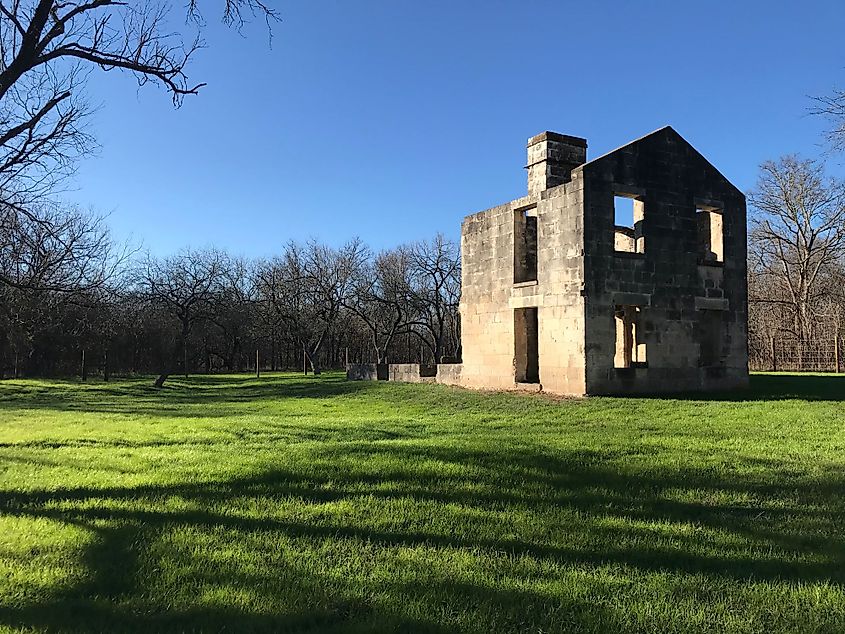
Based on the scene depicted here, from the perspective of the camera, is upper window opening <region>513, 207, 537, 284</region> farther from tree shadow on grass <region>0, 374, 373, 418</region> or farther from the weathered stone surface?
tree shadow on grass <region>0, 374, 373, 418</region>

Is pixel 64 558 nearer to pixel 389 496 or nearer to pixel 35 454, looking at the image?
pixel 389 496

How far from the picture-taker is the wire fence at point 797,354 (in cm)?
2972

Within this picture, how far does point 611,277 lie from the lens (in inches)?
620

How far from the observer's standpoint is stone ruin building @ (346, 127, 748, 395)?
51.3ft

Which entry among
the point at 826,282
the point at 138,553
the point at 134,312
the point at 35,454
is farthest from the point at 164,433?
the point at 826,282

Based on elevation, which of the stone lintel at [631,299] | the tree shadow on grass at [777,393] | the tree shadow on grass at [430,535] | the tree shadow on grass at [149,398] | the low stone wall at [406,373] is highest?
the stone lintel at [631,299]

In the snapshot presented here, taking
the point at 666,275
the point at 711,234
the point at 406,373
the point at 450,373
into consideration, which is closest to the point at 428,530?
the point at 666,275

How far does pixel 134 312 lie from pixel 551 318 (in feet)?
86.0

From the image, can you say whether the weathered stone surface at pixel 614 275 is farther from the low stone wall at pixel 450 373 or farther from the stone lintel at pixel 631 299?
the low stone wall at pixel 450 373

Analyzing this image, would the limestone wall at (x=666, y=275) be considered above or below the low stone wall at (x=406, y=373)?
above

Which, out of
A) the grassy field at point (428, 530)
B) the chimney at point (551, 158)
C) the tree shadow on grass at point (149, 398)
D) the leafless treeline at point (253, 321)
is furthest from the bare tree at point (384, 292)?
the grassy field at point (428, 530)

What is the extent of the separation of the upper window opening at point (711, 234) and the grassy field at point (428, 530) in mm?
7638

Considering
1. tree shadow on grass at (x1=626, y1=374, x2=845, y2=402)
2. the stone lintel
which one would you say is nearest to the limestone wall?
the stone lintel

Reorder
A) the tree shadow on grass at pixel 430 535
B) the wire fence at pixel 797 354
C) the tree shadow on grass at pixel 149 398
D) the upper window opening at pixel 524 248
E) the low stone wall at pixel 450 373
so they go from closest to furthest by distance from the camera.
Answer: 1. the tree shadow on grass at pixel 430 535
2. the tree shadow on grass at pixel 149 398
3. the upper window opening at pixel 524 248
4. the low stone wall at pixel 450 373
5. the wire fence at pixel 797 354
